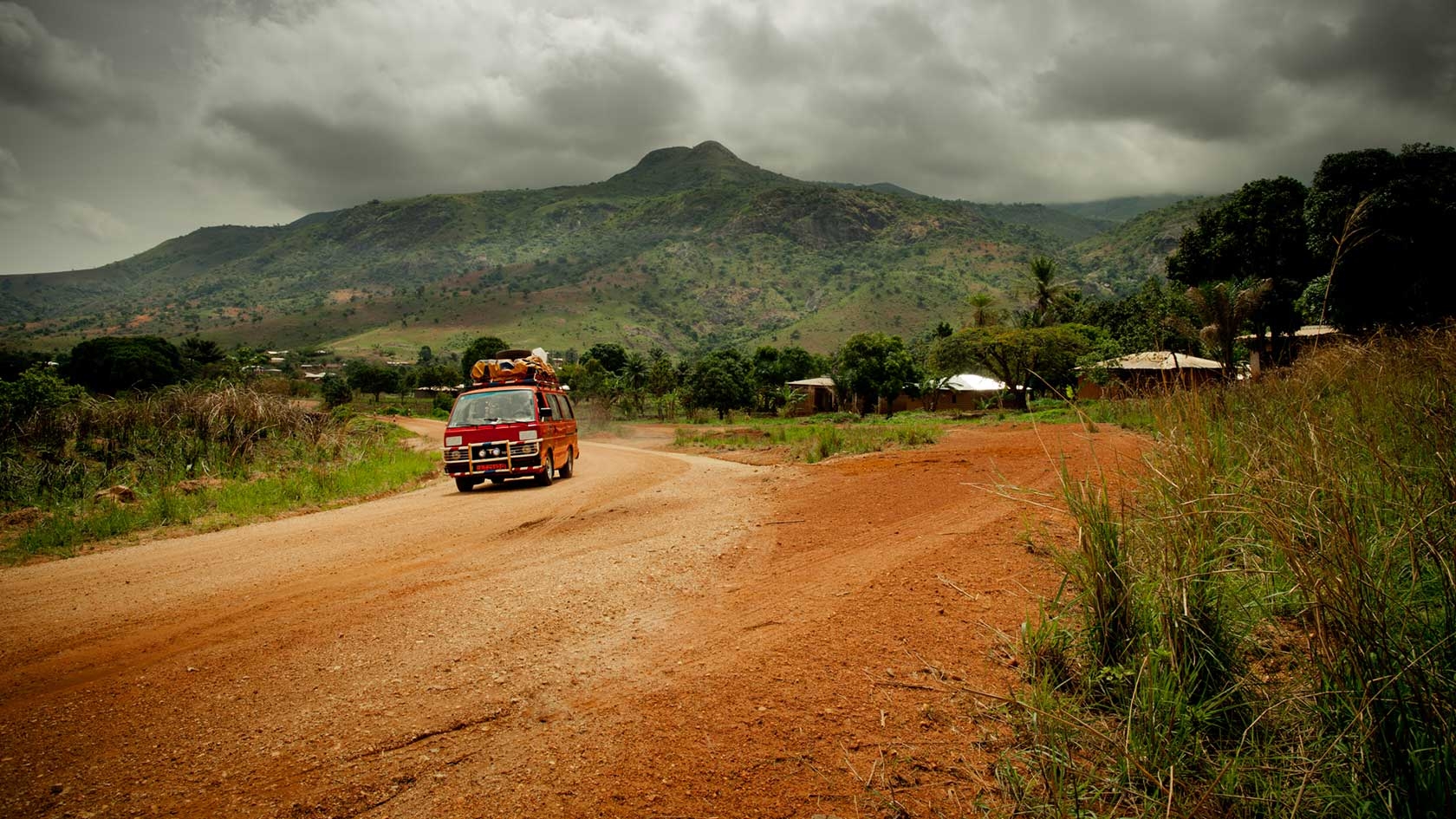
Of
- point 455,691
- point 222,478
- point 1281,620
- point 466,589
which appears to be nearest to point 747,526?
point 466,589

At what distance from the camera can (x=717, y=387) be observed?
5725cm

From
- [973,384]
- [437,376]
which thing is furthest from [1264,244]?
[437,376]

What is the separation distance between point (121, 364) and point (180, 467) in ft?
206

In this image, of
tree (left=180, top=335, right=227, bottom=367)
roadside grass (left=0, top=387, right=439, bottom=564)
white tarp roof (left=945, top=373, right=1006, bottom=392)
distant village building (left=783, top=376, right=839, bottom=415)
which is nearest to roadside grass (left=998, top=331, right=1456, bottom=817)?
roadside grass (left=0, top=387, right=439, bottom=564)

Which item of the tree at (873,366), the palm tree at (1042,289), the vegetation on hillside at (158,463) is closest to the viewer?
the vegetation on hillside at (158,463)

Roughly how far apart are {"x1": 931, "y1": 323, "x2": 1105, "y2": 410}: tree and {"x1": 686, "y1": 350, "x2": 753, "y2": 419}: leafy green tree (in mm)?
19282

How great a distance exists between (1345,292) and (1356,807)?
29892 millimetres

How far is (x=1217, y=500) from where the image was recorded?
3.16m

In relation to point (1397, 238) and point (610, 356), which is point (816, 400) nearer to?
point (610, 356)

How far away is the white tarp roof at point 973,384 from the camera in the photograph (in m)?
57.4

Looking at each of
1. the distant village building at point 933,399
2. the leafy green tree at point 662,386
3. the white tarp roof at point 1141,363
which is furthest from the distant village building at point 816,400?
the white tarp roof at point 1141,363

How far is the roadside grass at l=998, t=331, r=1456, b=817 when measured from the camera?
202cm

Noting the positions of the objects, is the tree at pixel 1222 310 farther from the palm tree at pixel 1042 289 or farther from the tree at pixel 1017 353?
the palm tree at pixel 1042 289

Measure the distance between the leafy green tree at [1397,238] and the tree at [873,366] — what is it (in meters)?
28.3
